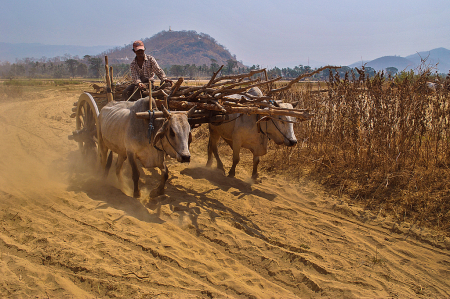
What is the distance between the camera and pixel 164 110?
4.51 m

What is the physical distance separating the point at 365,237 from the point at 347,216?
673mm

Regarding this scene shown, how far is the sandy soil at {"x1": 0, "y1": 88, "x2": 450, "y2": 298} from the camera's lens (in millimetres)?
3143

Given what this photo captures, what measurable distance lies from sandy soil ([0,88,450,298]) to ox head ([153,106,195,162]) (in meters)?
0.97

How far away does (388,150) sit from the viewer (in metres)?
5.86

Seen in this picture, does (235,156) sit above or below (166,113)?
below

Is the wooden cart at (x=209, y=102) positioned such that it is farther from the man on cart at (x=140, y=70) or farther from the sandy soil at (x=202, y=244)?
the sandy soil at (x=202, y=244)

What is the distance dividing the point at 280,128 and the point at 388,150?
2066 mm

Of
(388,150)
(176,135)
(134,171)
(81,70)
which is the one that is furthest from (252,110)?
(81,70)

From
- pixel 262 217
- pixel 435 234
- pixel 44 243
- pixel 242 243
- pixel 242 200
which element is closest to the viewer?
pixel 44 243

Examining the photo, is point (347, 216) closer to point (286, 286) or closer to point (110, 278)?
point (286, 286)

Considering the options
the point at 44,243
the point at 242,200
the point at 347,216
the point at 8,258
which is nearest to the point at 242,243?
the point at 242,200

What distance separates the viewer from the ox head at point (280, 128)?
18.8 feet

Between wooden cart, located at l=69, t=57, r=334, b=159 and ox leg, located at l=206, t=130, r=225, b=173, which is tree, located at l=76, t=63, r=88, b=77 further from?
ox leg, located at l=206, t=130, r=225, b=173

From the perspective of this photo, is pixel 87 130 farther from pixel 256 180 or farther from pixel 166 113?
pixel 256 180
